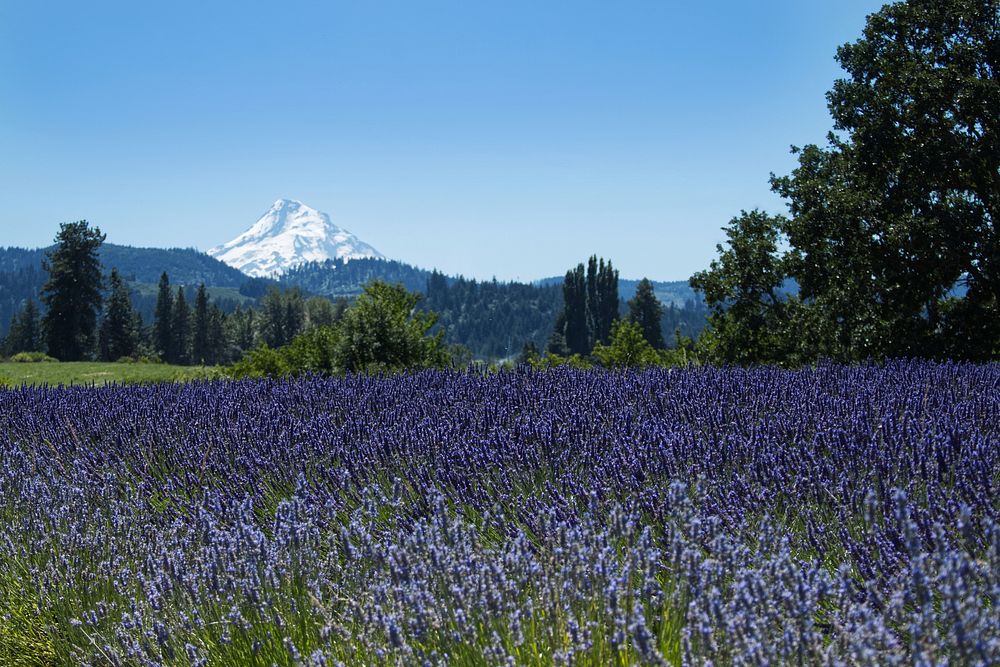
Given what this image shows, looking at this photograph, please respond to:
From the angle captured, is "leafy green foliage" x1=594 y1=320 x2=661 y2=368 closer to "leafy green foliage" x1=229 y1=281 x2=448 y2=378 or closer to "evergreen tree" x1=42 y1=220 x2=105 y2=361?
"leafy green foliage" x1=229 y1=281 x2=448 y2=378

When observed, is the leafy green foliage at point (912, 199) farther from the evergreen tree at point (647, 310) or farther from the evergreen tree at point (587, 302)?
the evergreen tree at point (587, 302)

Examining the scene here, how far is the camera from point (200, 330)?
110812mm

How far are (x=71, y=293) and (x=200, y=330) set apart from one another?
50177mm

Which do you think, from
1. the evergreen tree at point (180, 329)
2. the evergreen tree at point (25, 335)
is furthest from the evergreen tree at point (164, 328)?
the evergreen tree at point (25, 335)

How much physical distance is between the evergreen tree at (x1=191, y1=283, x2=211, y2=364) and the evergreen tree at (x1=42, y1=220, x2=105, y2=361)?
155 ft

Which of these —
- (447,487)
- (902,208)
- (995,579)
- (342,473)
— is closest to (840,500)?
(995,579)

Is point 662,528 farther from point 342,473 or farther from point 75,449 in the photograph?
point 75,449

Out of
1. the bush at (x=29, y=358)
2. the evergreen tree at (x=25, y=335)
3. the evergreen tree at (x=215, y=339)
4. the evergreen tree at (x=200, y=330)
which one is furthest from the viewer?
the evergreen tree at (x=215, y=339)

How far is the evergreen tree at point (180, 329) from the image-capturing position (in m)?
106

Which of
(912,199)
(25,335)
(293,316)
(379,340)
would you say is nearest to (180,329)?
(25,335)

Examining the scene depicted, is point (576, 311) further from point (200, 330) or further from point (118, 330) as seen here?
point (118, 330)

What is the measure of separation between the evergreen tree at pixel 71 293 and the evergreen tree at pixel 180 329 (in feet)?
144

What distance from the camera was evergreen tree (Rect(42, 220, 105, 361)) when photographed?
60.8m

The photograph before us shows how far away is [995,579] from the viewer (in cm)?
176
